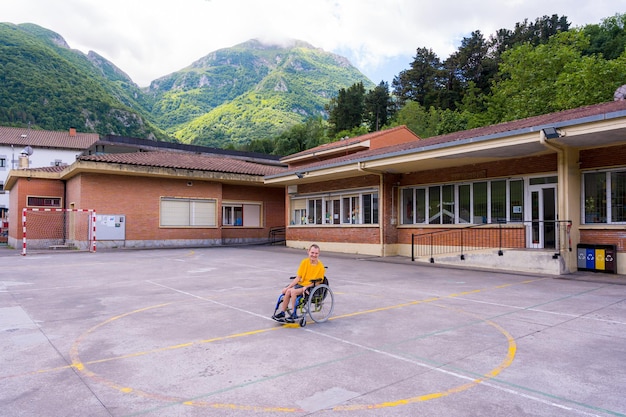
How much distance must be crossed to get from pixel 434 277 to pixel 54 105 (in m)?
82.2

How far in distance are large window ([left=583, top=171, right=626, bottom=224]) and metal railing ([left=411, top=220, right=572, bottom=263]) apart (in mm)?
1105

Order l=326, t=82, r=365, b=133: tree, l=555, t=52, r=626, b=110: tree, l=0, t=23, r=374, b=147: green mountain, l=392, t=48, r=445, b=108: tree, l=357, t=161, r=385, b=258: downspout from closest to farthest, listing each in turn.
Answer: l=357, t=161, r=385, b=258: downspout
l=555, t=52, r=626, b=110: tree
l=392, t=48, r=445, b=108: tree
l=326, t=82, r=365, b=133: tree
l=0, t=23, r=374, b=147: green mountain

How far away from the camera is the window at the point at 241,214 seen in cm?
2812

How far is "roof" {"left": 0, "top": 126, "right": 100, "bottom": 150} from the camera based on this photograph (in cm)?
5506

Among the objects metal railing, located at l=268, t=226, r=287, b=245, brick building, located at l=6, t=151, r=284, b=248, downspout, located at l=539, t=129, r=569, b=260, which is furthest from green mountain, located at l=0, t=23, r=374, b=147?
downspout, located at l=539, t=129, r=569, b=260

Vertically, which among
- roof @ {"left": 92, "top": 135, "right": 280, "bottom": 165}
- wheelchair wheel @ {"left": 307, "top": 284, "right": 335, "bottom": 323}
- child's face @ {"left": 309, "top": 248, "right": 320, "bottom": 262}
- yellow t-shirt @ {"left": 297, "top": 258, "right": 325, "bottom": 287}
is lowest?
wheelchair wheel @ {"left": 307, "top": 284, "right": 335, "bottom": 323}

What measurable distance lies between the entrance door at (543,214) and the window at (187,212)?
59.4 ft

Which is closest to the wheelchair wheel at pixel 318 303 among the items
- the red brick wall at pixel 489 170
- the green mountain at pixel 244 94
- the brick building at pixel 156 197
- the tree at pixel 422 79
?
the red brick wall at pixel 489 170

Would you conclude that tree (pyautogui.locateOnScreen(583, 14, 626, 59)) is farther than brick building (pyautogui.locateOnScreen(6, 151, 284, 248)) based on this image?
Yes

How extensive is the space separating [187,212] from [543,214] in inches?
744

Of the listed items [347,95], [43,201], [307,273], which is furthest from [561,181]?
[347,95]

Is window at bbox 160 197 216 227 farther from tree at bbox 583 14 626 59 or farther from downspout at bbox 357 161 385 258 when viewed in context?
tree at bbox 583 14 626 59

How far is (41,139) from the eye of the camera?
57.0m

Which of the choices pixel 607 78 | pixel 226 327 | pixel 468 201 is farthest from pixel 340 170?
pixel 607 78
